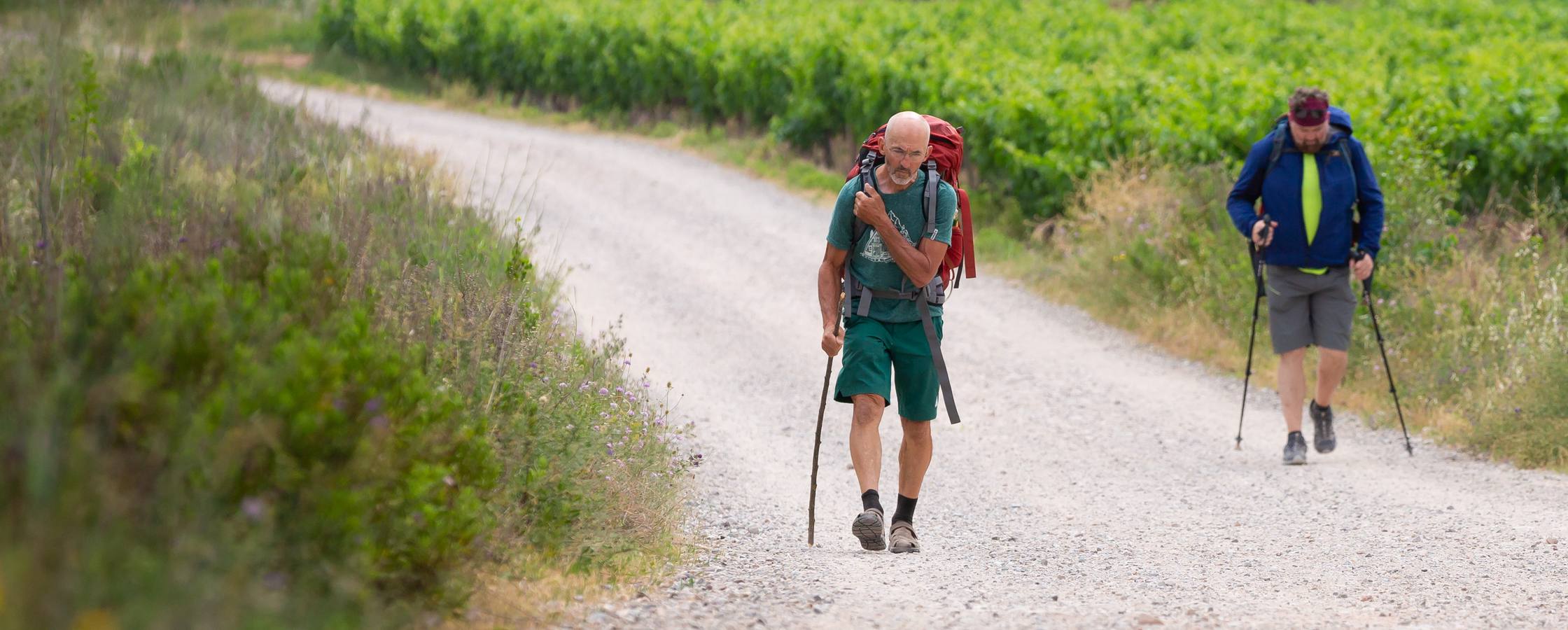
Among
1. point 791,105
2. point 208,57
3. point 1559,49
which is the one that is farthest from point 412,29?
point 1559,49

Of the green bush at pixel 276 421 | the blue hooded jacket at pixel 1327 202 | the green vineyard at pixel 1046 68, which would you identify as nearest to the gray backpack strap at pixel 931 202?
the green bush at pixel 276 421

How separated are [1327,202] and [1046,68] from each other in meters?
9.41

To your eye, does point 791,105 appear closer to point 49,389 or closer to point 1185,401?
point 1185,401

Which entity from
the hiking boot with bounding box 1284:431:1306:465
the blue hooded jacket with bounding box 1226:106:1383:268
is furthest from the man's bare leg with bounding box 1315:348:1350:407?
the blue hooded jacket with bounding box 1226:106:1383:268

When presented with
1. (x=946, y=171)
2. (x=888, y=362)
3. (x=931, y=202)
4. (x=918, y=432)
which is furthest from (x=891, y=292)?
(x=918, y=432)

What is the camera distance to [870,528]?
626 centimetres

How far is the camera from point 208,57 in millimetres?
15992

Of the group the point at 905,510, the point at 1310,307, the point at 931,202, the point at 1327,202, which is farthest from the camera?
the point at 1310,307

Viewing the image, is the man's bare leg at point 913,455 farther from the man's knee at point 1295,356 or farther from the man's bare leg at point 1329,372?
the man's bare leg at point 1329,372

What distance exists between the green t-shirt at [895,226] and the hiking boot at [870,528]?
79 cm

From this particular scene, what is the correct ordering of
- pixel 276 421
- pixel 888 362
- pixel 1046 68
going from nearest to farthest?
pixel 276 421, pixel 888 362, pixel 1046 68

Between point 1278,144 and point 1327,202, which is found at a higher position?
point 1278,144

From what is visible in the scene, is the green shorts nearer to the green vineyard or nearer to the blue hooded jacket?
the blue hooded jacket

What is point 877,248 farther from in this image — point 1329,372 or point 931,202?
point 1329,372
